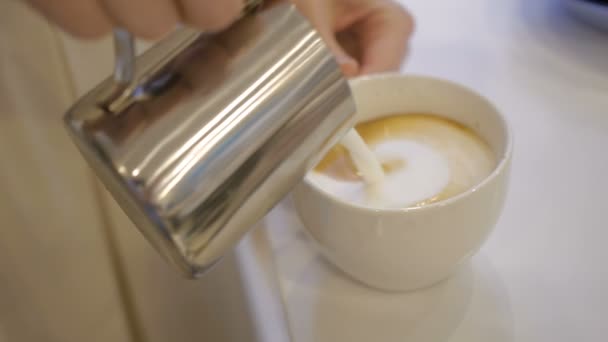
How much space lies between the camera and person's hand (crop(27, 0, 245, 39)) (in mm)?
172

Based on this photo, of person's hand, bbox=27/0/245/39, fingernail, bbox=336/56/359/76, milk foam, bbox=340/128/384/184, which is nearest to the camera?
person's hand, bbox=27/0/245/39

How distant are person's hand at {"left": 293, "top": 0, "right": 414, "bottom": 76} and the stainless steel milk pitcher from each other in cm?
20

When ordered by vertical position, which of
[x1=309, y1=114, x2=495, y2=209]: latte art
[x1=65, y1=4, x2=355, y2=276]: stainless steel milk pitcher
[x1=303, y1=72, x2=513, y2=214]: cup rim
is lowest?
[x1=309, y1=114, x2=495, y2=209]: latte art

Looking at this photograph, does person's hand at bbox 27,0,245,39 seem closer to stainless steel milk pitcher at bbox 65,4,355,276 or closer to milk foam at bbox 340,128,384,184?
stainless steel milk pitcher at bbox 65,4,355,276

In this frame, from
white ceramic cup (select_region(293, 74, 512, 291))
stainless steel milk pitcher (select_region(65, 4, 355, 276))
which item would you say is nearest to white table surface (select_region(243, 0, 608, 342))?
white ceramic cup (select_region(293, 74, 512, 291))

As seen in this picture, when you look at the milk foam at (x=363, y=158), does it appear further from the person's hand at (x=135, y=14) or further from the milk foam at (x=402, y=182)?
the person's hand at (x=135, y=14)

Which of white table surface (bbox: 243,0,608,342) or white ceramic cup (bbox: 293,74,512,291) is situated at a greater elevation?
white ceramic cup (bbox: 293,74,512,291)

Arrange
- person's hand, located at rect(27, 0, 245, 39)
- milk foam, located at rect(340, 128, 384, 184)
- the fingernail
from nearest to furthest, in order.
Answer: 1. person's hand, located at rect(27, 0, 245, 39)
2. milk foam, located at rect(340, 128, 384, 184)
3. the fingernail

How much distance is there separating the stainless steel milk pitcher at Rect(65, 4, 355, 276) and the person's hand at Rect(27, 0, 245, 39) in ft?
0.03

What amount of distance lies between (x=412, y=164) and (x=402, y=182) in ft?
0.07

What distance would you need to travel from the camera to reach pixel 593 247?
333 millimetres

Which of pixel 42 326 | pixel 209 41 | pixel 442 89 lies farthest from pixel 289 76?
pixel 42 326

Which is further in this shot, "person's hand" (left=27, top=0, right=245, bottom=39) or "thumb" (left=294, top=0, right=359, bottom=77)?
"thumb" (left=294, top=0, right=359, bottom=77)

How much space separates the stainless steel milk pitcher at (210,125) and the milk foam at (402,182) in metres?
0.08
